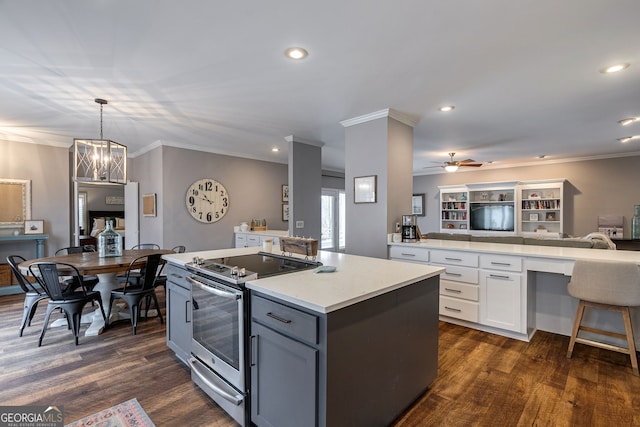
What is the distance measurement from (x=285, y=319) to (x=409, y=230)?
2.56m

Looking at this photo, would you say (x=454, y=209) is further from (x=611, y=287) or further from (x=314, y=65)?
(x=314, y=65)

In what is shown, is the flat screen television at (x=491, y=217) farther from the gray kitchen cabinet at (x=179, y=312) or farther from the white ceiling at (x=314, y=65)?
the gray kitchen cabinet at (x=179, y=312)

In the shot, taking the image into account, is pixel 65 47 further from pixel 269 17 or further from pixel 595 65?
pixel 595 65

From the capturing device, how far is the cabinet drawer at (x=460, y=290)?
3.18 m

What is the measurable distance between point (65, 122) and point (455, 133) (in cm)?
546

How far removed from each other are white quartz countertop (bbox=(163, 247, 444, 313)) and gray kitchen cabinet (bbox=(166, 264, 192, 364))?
0.58 ft

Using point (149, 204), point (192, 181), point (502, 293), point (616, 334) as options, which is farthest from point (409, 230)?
point (149, 204)

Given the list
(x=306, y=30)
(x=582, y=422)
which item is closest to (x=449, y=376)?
(x=582, y=422)

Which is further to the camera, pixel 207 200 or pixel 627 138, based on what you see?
pixel 207 200

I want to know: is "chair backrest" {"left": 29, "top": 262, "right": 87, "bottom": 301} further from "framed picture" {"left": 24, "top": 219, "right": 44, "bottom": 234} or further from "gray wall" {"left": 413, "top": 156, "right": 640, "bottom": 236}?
"gray wall" {"left": 413, "top": 156, "right": 640, "bottom": 236}

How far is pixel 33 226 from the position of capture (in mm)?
4855

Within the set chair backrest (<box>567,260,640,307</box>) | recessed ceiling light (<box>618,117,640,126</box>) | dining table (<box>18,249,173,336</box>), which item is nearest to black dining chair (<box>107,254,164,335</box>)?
dining table (<box>18,249,173,336</box>)

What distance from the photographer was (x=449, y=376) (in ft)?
7.65

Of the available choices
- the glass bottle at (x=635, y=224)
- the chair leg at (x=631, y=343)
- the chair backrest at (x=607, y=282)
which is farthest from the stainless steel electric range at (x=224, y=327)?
the glass bottle at (x=635, y=224)
